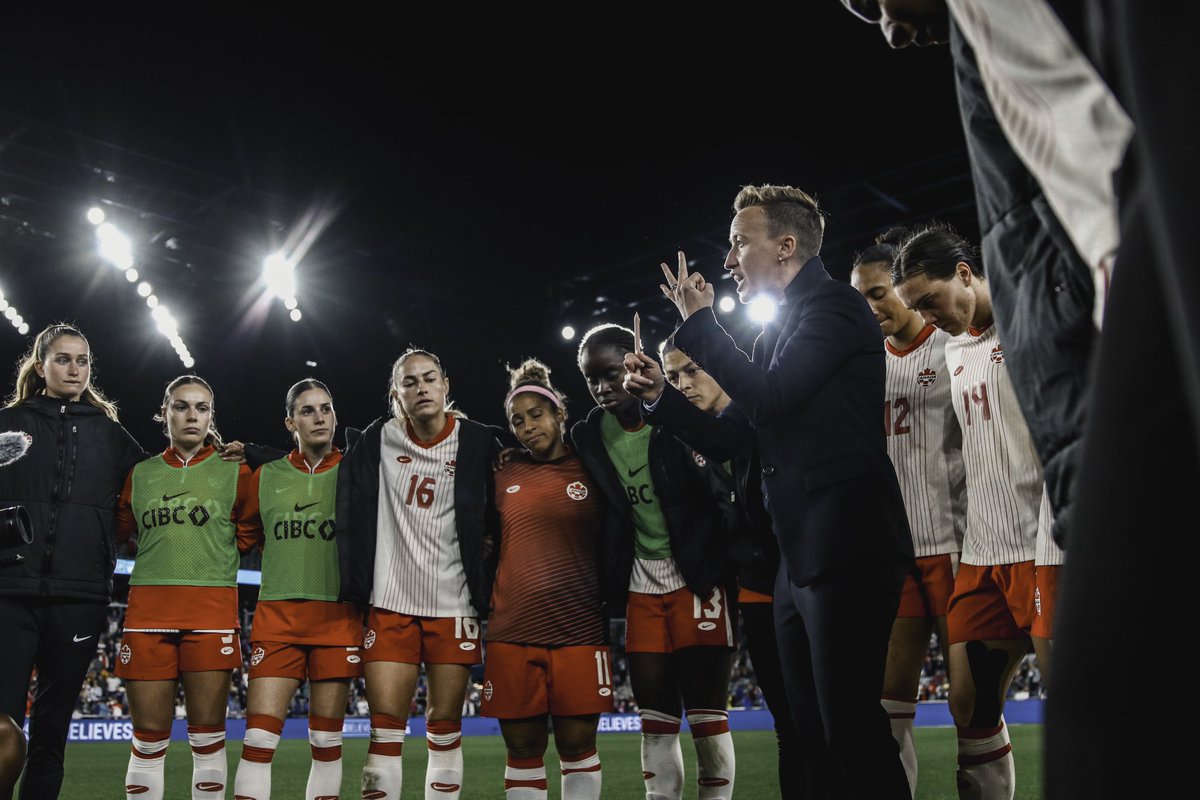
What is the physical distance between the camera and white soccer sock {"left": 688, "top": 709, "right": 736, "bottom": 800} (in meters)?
4.73

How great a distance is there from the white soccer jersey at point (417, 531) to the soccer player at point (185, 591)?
1054mm

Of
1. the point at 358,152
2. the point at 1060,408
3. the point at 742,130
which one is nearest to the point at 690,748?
the point at 742,130

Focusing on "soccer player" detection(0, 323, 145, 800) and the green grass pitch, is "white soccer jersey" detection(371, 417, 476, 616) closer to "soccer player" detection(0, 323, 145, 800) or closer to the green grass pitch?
"soccer player" detection(0, 323, 145, 800)

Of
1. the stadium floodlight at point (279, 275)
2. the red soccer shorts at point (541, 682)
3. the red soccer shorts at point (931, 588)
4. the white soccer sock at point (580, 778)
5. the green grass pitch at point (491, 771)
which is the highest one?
the stadium floodlight at point (279, 275)

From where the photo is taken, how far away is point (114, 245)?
48.6 ft

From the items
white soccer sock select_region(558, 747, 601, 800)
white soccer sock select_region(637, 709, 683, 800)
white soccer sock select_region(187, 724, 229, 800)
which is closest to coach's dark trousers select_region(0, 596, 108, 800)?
white soccer sock select_region(187, 724, 229, 800)

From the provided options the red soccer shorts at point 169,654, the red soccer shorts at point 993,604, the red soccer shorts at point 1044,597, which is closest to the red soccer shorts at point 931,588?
the red soccer shorts at point 993,604

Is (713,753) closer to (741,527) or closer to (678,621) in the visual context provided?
Result: (678,621)

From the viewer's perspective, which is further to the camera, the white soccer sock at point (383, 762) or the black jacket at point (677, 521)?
the black jacket at point (677, 521)

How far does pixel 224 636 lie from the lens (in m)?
5.35

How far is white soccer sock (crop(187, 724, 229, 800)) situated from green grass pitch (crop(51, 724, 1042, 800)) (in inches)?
107

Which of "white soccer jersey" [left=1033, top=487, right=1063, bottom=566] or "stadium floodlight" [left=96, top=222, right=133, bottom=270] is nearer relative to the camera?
"white soccer jersey" [left=1033, top=487, right=1063, bottom=566]

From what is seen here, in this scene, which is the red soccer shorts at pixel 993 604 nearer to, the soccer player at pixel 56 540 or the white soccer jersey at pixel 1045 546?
the white soccer jersey at pixel 1045 546

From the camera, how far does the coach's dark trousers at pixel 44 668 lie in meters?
4.57
